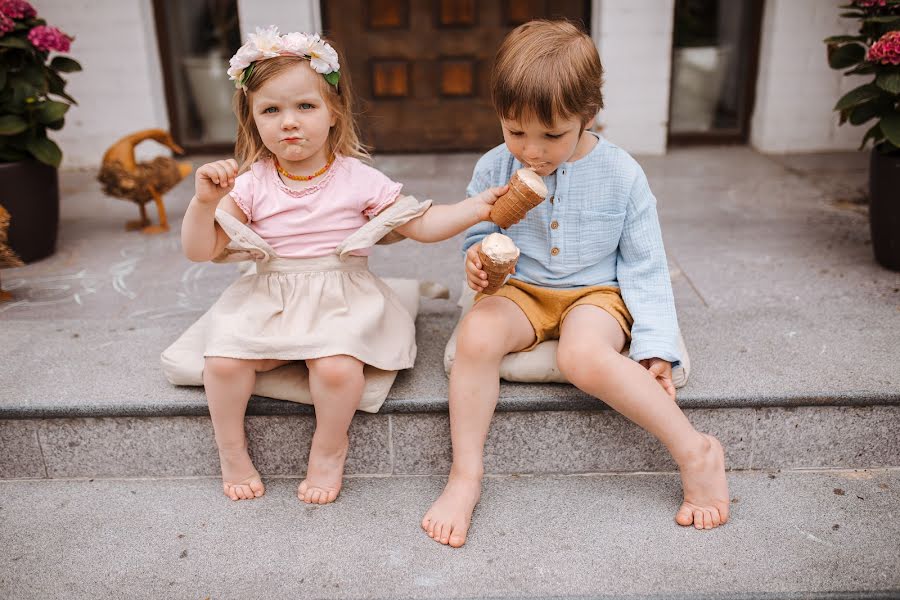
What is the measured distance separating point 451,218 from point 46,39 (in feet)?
6.12

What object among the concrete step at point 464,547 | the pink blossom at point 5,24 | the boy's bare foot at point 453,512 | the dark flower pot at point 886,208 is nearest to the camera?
the concrete step at point 464,547

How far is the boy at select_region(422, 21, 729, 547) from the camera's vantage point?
1.87 metres

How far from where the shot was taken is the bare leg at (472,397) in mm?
1992

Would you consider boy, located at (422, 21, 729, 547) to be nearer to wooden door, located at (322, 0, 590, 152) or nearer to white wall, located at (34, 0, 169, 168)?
wooden door, located at (322, 0, 590, 152)

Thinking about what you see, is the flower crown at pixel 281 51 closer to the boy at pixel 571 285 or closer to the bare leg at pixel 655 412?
the boy at pixel 571 285

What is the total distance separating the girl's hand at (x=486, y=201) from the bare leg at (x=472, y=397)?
25cm

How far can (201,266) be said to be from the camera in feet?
10.3

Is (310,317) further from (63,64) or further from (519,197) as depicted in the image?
(63,64)

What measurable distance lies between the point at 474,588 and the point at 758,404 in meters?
0.88

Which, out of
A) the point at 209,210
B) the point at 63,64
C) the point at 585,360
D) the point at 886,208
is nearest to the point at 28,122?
the point at 63,64

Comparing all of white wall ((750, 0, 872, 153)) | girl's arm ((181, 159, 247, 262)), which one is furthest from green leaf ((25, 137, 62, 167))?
white wall ((750, 0, 872, 153))

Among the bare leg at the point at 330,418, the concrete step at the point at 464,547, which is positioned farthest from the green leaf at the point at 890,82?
the bare leg at the point at 330,418

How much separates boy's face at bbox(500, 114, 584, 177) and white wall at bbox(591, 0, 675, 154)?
A: 2.66 m

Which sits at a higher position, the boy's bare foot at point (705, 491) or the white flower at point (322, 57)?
the white flower at point (322, 57)
